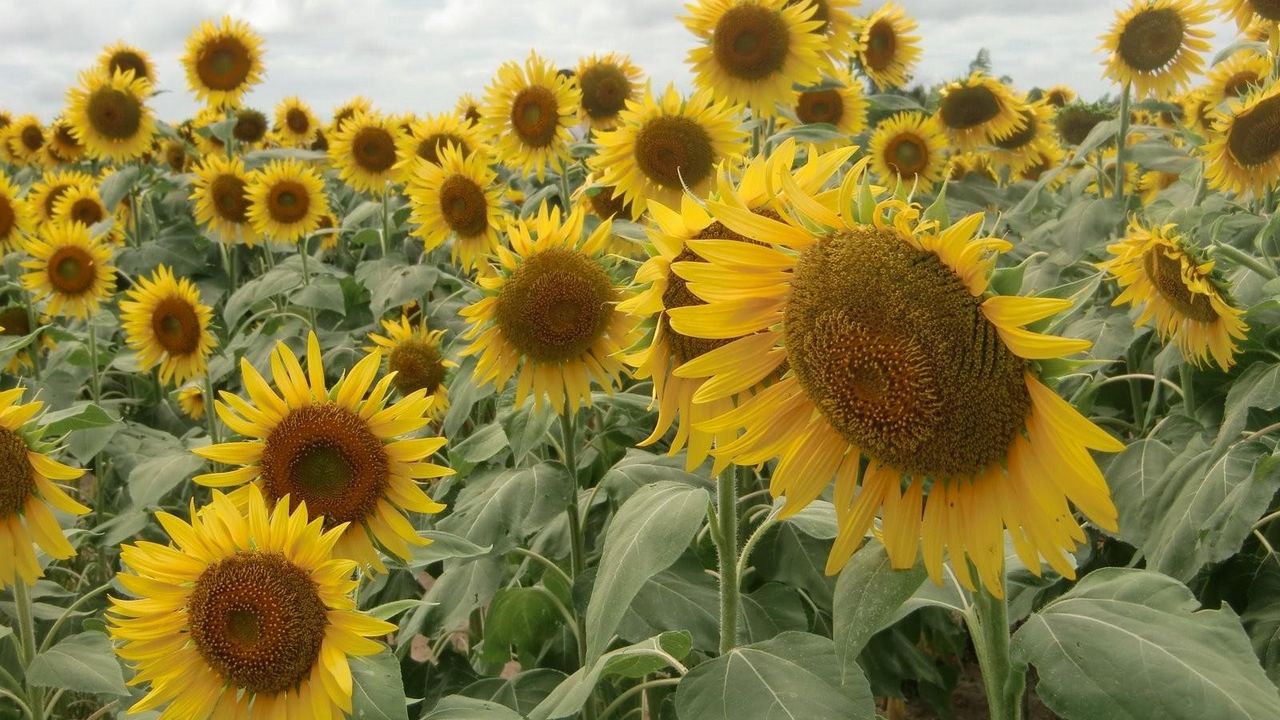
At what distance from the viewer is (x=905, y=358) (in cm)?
126

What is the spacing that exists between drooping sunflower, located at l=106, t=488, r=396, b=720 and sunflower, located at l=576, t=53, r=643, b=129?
12.1 feet

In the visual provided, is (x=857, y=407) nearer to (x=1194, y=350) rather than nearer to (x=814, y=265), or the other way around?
(x=814, y=265)

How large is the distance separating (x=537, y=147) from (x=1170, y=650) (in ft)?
13.1

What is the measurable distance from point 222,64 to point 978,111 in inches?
191

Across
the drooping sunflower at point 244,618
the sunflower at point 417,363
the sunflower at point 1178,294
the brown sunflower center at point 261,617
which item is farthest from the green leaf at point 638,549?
the sunflower at point 417,363

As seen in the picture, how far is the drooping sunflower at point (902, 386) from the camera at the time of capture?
1219 mm

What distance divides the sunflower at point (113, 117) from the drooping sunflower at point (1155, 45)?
601cm

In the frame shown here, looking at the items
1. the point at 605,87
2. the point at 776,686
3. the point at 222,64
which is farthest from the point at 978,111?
the point at 776,686

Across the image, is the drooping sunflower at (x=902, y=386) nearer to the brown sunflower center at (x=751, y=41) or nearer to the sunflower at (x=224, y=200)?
the brown sunflower center at (x=751, y=41)

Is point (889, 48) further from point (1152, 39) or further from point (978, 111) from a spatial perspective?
point (1152, 39)

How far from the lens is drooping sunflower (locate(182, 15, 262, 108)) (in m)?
7.14

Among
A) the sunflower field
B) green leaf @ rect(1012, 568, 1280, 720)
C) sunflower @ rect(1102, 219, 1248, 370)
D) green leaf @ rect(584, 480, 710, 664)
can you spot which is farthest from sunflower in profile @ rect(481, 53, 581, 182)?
green leaf @ rect(1012, 568, 1280, 720)

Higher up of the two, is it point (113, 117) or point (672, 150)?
point (113, 117)

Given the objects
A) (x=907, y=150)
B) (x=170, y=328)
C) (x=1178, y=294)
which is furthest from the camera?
(x=907, y=150)
